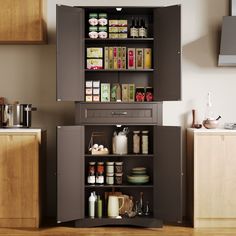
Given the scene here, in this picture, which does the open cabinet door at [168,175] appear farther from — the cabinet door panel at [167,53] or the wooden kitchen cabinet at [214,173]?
the cabinet door panel at [167,53]

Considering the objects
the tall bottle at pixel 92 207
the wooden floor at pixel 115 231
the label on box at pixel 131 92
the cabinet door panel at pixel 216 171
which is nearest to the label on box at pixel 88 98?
the label on box at pixel 131 92

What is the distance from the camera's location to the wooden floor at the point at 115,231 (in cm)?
398

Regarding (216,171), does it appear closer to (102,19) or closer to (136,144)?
→ (136,144)

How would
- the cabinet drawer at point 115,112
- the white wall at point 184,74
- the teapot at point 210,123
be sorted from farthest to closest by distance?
the white wall at point 184,74 < the teapot at point 210,123 < the cabinet drawer at point 115,112

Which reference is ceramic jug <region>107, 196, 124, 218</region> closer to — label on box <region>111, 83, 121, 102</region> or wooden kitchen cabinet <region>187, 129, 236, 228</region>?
wooden kitchen cabinet <region>187, 129, 236, 228</region>

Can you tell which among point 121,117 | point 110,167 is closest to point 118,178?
point 110,167

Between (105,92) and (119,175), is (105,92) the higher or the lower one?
the higher one

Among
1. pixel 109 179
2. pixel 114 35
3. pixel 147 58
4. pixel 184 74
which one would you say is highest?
pixel 114 35

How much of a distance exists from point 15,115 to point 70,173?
80cm

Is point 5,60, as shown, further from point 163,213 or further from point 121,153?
point 163,213

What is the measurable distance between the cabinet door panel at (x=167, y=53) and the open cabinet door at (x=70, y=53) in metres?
0.70

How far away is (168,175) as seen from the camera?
163 inches

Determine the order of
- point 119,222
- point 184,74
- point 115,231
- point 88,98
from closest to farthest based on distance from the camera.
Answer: point 115,231 → point 119,222 → point 88,98 → point 184,74

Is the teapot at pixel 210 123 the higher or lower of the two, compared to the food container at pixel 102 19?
lower
